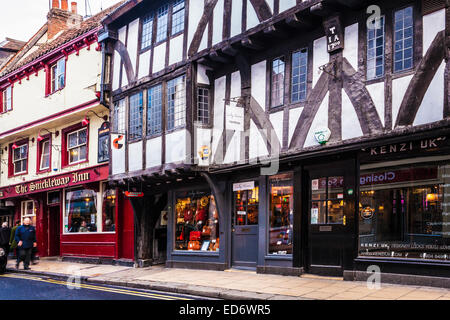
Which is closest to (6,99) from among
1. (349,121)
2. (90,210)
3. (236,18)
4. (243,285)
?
(90,210)

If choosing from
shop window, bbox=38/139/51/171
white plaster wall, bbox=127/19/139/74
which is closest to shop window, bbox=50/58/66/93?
shop window, bbox=38/139/51/171

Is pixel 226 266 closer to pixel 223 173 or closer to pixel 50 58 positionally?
pixel 223 173

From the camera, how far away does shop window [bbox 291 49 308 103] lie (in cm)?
1177

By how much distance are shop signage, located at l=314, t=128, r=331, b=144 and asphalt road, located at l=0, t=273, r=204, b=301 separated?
4.22 m

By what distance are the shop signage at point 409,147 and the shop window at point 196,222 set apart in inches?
217

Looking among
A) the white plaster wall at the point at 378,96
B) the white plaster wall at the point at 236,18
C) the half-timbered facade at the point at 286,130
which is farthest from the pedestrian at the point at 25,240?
the white plaster wall at the point at 378,96

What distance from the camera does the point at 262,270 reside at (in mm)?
12523

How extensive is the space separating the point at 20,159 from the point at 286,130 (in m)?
16.8

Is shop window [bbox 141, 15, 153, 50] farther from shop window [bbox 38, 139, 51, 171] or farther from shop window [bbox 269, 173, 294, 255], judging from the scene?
shop window [bbox 38, 139, 51, 171]

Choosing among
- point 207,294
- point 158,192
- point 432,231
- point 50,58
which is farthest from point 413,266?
point 50,58

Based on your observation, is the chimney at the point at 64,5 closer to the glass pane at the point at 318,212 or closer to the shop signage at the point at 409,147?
the glass pane at the point at 318,212

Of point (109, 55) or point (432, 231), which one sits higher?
point (109, 55)

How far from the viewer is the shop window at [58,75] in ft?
68.3

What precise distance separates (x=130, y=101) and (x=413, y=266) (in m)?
10.3
